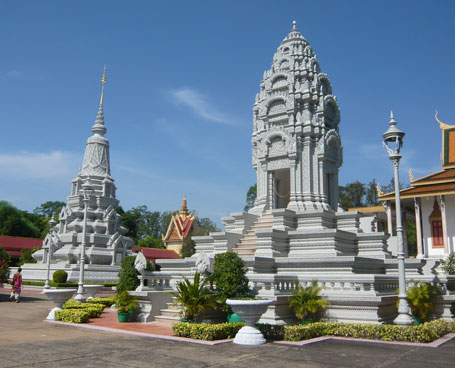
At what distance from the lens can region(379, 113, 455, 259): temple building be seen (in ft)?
109

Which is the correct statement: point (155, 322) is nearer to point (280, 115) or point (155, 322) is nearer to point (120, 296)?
point (120, 296)

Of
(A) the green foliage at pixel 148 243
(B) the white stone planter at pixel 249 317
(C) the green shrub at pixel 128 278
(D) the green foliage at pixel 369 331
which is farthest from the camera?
(A) the green foliage at pixel 148 243

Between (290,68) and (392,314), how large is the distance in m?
14.8

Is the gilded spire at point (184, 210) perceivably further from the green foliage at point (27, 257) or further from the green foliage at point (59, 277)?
the green foliage at point (59, 277)

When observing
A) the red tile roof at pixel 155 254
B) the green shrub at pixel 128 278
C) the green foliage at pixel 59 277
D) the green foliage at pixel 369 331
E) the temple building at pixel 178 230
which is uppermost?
the temple building at pixel 178 230

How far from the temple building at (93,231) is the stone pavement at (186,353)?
2634 cm

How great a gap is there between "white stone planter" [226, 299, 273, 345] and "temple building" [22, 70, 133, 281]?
27866 mm

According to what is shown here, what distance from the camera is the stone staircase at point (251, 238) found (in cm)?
2075

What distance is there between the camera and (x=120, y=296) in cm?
1482

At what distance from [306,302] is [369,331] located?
2.30 m

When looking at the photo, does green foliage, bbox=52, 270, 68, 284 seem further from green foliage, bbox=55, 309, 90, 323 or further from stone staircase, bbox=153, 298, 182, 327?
stone staircase, bbox=153, 298, 182, 327

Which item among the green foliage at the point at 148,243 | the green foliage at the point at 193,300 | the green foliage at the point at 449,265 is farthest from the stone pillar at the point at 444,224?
the green foliage at the point at 148,243

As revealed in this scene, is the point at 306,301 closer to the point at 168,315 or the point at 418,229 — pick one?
the point at 168,315

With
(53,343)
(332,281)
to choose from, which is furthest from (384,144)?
(53,343)
